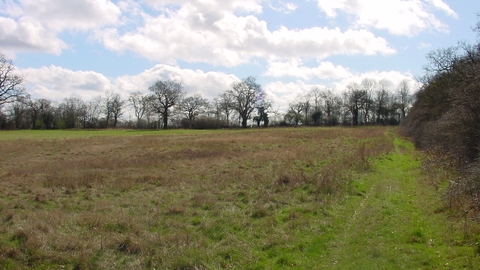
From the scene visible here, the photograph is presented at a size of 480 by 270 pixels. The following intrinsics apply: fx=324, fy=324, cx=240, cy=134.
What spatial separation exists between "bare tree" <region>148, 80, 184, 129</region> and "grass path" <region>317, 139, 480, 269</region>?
7773 centimetres

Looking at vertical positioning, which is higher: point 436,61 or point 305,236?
point 436,61

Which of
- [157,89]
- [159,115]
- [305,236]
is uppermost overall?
Answer: [157,89]

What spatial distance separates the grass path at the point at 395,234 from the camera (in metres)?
6.91

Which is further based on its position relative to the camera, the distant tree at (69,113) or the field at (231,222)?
the distant tree at (69,113)

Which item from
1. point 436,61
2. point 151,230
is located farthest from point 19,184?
point 436,61

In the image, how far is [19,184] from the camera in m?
14.9

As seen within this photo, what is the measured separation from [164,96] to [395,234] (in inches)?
3256

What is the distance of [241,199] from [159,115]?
268 feet

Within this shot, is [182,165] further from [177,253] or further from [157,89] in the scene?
[157,89]

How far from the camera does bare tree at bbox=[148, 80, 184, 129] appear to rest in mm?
85812

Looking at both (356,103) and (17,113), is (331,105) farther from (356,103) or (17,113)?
(17,113)

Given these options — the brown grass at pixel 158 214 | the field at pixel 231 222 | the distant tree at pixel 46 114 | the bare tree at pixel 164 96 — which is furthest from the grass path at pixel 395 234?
the distant tree at pixel 46 114

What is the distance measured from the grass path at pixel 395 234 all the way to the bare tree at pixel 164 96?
77730mm

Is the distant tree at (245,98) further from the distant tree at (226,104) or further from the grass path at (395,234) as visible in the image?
the grass path at (395,234)
